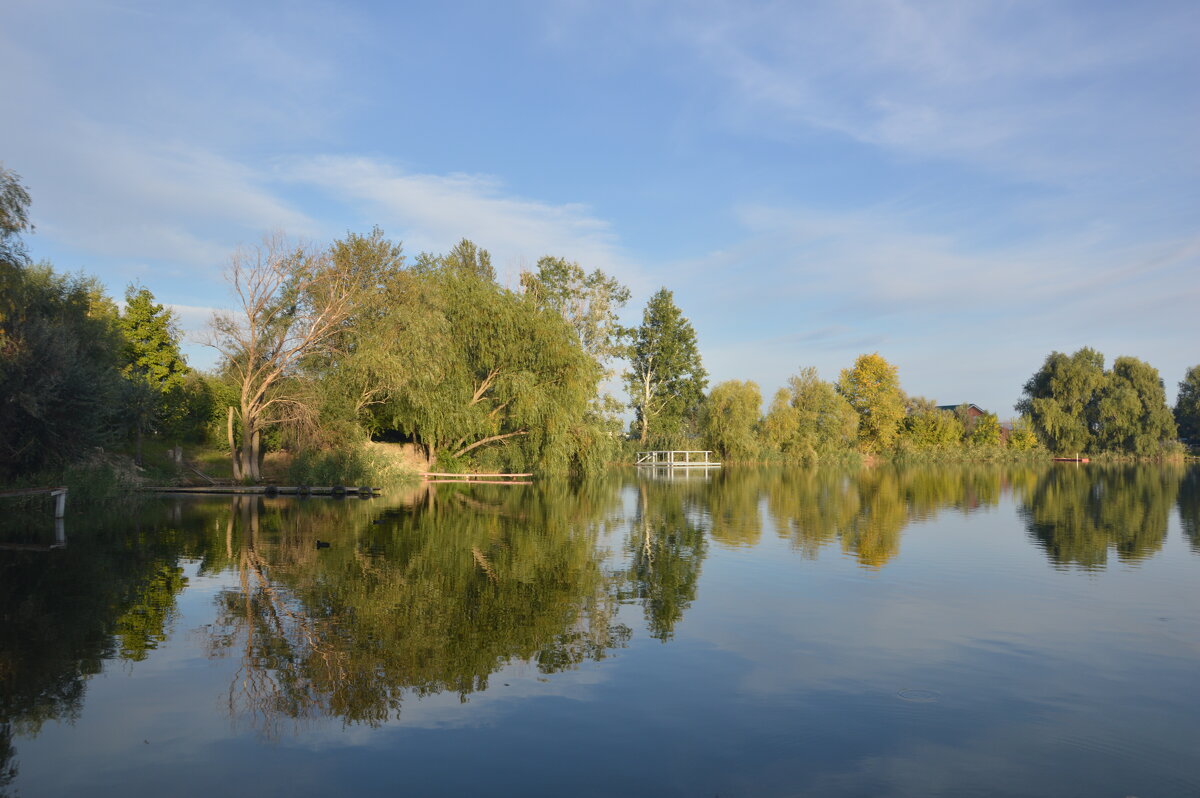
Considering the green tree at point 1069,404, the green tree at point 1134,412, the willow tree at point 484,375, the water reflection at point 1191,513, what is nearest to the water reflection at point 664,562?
the water reflection at point 1191,513

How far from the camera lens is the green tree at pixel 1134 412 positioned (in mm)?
83125

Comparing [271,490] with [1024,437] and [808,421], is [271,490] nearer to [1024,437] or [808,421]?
[808,421]

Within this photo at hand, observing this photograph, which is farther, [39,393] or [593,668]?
[39,393]

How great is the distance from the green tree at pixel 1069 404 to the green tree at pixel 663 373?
41.3 m

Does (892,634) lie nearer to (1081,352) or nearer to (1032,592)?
(1032,592)

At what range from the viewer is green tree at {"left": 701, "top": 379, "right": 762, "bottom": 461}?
6825 centimetres

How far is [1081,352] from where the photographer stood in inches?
3469

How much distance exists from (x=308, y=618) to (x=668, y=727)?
5.79m

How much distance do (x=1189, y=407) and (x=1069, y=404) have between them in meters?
→ 21.0

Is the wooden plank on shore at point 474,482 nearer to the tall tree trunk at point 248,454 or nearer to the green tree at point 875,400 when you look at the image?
the tall tree trunk at point 248,454

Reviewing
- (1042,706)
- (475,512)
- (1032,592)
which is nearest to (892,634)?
(1042,706)

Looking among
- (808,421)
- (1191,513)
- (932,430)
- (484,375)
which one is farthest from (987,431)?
(484,375)

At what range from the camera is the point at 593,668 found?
8578 millimetres

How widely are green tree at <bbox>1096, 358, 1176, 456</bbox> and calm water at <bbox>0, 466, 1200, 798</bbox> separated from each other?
253ft
